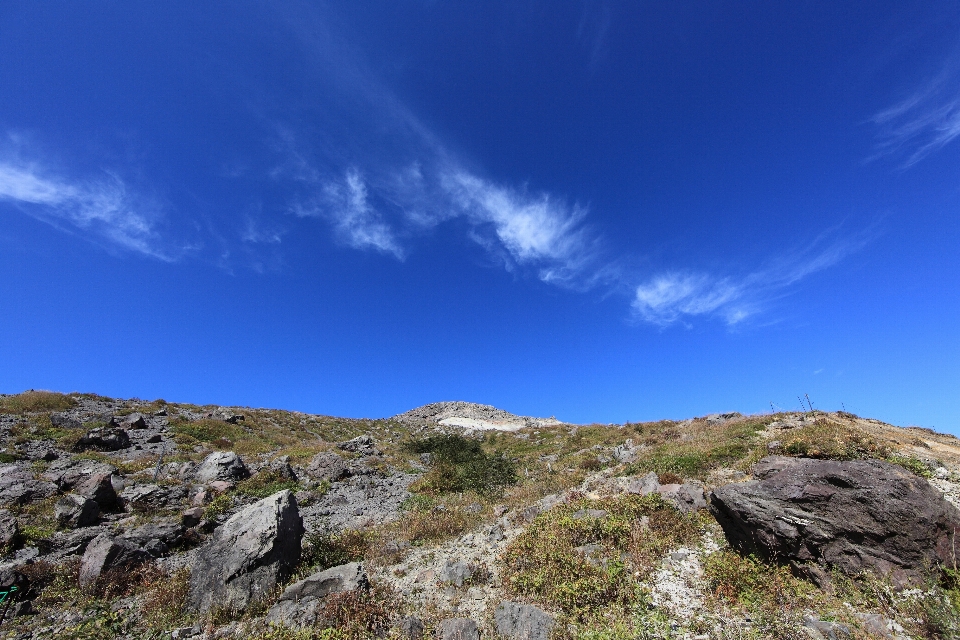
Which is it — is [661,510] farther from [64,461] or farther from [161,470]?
[64,461]

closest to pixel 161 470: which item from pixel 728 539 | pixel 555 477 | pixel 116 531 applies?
pixel 116 531

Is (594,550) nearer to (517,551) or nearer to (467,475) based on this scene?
(517,551)

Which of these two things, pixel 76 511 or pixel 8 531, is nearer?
pixel 8 531

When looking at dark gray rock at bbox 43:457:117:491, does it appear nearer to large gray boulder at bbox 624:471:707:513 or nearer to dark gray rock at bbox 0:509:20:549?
dark gray rock at bbox 0:509:20:549

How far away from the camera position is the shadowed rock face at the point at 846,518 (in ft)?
27.6

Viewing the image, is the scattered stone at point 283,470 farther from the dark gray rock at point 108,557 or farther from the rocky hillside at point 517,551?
the dark gray rock at point 108,557

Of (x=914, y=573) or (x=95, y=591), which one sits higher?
(x=914, y=573)

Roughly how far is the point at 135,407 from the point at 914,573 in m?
47.1

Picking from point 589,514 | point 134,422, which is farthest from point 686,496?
point 134,422

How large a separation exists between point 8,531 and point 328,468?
12452 millimetres

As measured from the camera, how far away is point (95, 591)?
33.2ft

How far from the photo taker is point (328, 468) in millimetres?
22797

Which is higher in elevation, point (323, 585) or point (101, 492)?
point (101, 492)

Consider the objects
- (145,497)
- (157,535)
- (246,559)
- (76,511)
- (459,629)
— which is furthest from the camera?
(145,497)
